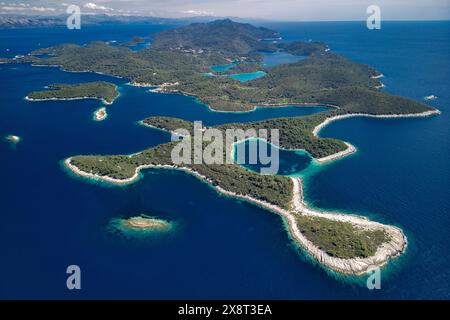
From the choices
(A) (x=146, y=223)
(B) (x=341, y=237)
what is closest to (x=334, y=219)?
(B) (x=341, y=237)

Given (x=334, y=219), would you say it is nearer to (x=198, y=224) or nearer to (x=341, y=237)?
(x=341, y=237)

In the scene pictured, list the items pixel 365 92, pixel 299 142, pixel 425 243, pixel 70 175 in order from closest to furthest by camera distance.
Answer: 1. pixel 425 243
2. pixel 70 175
3. pixel 299 142
4. pixel 365 92

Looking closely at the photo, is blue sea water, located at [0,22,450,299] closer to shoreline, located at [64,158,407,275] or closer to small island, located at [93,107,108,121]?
shoreline, located at [64,158,407,275]

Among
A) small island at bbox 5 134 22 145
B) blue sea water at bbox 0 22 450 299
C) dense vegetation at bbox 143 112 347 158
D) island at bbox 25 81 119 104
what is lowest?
blue sea water at bbox 0 22 450 299

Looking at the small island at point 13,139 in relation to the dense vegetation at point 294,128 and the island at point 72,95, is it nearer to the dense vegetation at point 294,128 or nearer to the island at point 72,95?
the dense vegetation at point 294,128

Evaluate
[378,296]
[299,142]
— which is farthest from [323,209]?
[299,142]

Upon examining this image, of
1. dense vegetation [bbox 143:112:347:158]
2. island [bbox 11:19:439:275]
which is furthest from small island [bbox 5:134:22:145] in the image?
dense vegetation [bbox 143:112:347:158]

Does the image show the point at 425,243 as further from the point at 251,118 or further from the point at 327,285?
the point at 251,118
